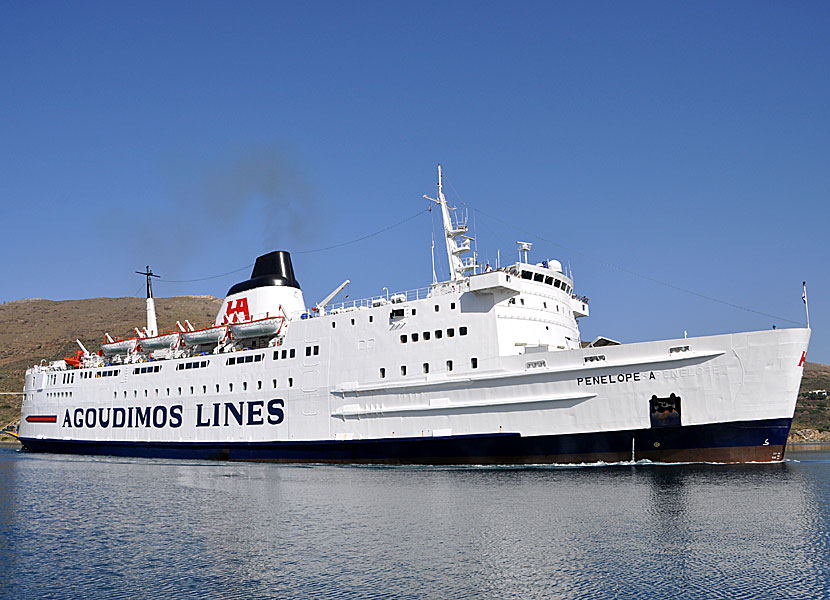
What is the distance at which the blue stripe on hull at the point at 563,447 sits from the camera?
64.7ft

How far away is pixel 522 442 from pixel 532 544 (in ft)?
30.3

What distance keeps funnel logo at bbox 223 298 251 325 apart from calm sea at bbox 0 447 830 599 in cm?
976

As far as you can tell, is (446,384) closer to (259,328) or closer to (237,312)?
(259,328)

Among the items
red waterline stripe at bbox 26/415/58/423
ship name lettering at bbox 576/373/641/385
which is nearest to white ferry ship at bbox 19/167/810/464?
ship name lettering at bbox 576/373/641/385

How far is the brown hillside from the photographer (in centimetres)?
8053

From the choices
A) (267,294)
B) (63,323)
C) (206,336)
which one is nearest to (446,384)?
(267,294)

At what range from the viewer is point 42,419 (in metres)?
36.0

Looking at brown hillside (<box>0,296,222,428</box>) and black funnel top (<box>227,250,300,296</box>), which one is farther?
brown hillside (<box>0,296,222,428</box>)

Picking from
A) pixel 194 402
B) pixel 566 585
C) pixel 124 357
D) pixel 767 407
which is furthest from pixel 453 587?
pixel 124 357

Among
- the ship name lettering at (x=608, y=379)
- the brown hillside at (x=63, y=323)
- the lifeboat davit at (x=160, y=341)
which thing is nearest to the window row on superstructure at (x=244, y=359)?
the lifeboat davit at (x=160, y=341)

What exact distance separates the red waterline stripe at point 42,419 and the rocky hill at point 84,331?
32.8m

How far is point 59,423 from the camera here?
35000 millimetres

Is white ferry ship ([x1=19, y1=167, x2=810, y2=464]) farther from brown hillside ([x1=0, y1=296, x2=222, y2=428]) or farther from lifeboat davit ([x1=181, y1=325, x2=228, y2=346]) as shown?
brown hillside ([x1=0, y1=296, x2=222, y2=428])

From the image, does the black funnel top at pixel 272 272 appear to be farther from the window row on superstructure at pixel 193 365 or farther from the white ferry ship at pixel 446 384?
the window row on superstructure at pixel 193 365
